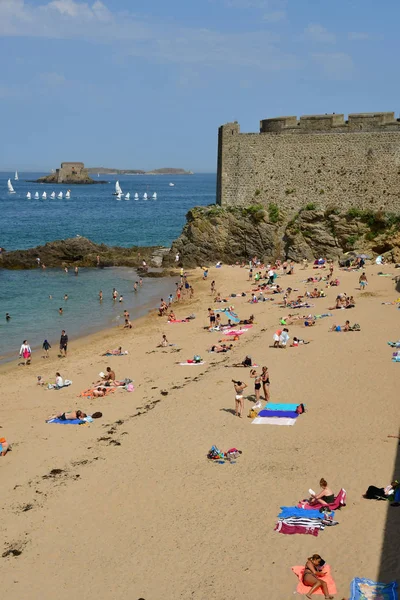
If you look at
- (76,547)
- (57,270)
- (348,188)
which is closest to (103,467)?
(76,547)

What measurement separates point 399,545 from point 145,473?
4917mm

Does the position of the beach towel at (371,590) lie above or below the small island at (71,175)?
below

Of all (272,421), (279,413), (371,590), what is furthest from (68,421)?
(371,590)

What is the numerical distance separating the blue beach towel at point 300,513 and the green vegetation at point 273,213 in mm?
27900

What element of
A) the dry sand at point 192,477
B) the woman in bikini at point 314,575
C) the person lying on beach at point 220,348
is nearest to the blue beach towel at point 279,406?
the dry sand at point 192,477

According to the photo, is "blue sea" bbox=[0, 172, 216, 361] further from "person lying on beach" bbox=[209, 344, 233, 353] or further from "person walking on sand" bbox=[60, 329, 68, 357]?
"person lying on beach" bbox=[209, 344, 233, 353]

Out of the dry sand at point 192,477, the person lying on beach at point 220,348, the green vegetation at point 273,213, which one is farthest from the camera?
the green vegetation at point 273,213

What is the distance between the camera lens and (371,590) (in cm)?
845

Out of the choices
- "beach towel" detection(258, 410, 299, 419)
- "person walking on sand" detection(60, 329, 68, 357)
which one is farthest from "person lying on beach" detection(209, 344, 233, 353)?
"beach towel" detection(258, 410, 299, 419)

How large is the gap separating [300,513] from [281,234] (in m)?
28.2

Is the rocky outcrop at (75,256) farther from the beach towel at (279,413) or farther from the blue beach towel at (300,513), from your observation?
the blue beach towel at (300,513)

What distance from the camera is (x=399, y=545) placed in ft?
30.7

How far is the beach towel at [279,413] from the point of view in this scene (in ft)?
48.3

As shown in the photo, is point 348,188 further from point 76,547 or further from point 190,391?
point 76,547
